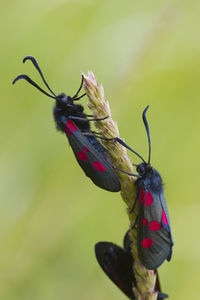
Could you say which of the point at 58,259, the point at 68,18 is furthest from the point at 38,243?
the point at 68,18

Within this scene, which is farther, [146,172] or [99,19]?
[99,19]

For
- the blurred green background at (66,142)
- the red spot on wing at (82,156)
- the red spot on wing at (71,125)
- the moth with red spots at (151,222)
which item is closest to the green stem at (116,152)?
the moth with red spots at (151,222)

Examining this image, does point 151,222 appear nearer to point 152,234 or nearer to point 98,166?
point 152,234

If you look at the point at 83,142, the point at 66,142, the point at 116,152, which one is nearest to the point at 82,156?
the point at 83,142

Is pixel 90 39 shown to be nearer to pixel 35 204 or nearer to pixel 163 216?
pixel 35 204

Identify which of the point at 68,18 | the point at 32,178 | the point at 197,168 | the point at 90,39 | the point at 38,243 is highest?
the point at 68,18

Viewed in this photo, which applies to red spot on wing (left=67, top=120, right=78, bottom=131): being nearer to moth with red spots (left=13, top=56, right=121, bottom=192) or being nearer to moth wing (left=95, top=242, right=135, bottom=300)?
moth with red spots (left=13, top=56, right=121, bottom=192)

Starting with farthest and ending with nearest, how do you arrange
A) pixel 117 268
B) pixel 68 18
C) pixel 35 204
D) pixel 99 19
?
pixel 68 18, pixel 99 19, pixel 35 204, pixel 117 268
